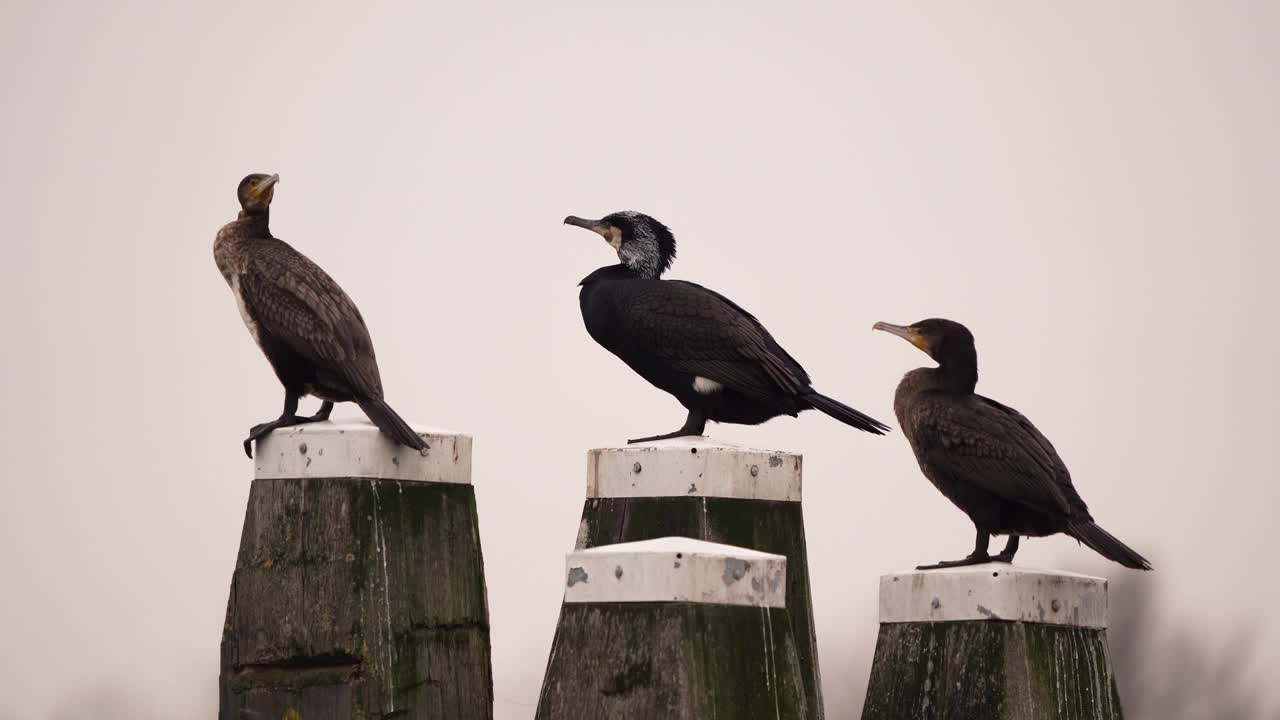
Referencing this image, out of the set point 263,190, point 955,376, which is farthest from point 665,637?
point 263,190

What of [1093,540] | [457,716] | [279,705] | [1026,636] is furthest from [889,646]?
[279,705]

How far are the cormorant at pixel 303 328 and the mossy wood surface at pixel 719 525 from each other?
3.61 ft

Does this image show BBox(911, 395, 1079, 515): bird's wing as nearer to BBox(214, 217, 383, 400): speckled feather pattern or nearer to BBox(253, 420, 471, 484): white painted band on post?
BBox(253, 420, 471, 484): white painted band on post

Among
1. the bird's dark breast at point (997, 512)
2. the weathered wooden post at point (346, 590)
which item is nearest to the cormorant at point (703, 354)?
the bird's dark breast at point (997, 512)

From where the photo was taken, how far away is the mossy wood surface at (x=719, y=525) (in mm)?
6660

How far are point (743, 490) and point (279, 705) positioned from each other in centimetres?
205

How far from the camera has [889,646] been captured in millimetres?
6469

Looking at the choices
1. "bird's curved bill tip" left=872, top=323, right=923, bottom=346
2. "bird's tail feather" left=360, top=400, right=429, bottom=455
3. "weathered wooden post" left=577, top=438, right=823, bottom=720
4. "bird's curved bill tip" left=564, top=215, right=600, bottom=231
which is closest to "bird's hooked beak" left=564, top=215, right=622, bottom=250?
"bird's curved bill tip" left=564, top=215, right=600, bottom=231

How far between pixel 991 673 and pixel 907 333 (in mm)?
1873

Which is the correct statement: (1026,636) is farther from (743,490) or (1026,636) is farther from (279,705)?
(279,705)

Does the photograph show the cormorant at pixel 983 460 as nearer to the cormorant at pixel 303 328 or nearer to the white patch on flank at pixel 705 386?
the white patch on flank at pixel 705 386

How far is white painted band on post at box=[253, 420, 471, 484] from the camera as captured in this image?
5863 mm

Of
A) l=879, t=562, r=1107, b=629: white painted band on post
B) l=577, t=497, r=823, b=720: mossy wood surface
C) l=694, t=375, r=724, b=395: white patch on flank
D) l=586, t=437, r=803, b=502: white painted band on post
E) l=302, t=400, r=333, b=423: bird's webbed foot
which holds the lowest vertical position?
l=879, t=562, r=1107, b=629: white painted band on post

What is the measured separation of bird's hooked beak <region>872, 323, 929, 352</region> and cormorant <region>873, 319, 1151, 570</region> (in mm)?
13
